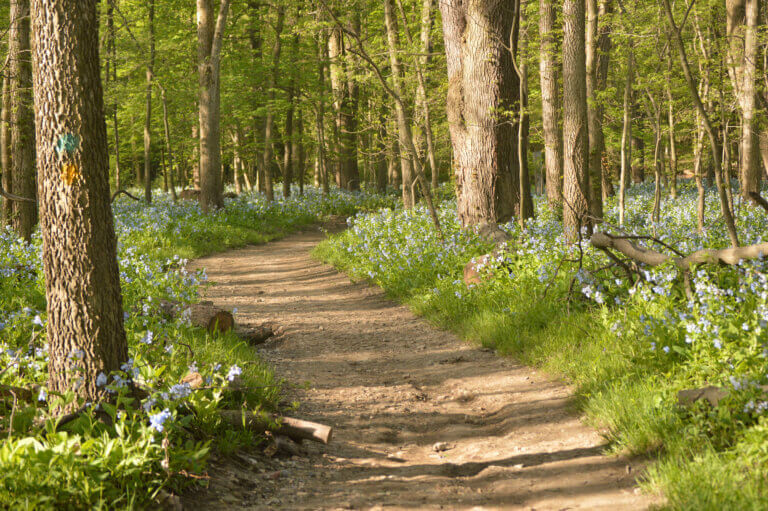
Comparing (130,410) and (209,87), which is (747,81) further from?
(209,87)

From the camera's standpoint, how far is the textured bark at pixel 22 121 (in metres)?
9.51

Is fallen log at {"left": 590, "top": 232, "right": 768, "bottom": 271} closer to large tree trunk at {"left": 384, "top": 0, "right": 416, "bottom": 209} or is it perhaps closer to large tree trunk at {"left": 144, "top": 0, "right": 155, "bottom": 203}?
large tree trunk at {"left": 384, "top": 0, "right": 416, "bottom": 209}

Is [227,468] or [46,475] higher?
[46,475]

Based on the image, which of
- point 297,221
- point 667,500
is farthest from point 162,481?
point 297,221

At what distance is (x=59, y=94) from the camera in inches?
137

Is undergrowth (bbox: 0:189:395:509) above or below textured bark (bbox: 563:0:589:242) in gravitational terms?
below

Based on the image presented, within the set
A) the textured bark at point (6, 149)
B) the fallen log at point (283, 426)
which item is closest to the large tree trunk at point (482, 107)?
the fallen log at point (283, 426)

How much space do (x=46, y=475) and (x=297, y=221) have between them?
18.8m

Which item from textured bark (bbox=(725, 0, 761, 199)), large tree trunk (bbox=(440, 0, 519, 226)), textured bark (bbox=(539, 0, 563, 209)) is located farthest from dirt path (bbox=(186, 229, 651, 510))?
textured bark (bbox=(725, 0, 761, 199))

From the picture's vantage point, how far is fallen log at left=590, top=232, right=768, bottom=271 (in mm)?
4863

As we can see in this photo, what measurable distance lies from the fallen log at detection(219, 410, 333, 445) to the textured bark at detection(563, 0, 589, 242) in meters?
5.96

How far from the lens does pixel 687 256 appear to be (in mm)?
5484

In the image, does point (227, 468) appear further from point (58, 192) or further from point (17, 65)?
point (17, 65)

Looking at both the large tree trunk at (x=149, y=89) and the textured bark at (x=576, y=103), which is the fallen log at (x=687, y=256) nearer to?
the textured bark at (x=576, y=103)
